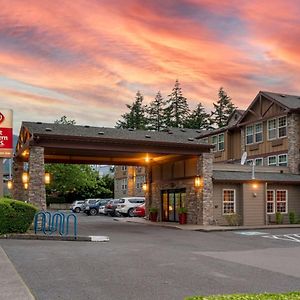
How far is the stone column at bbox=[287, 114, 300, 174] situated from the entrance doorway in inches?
342

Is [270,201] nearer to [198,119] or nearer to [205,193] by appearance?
[205,193]

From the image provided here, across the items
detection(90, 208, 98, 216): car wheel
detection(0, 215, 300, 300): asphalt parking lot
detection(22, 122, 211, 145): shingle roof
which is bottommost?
detection(90, 208, 98, 216): car wheel

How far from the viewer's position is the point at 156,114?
302 ft

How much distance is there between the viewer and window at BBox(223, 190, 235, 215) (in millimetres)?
29922

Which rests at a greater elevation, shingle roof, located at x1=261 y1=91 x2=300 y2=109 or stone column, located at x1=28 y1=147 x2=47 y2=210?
shingle roof, located at x1=261 y1=91 x2=300 y2=109

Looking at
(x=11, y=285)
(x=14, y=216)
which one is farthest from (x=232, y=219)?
(x=11, y=285)

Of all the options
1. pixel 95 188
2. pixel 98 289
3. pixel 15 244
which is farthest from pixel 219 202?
pixel 95 188

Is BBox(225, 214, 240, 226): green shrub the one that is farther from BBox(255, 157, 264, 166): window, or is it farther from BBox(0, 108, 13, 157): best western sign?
BBox(0, 108, 13, 157): best western sign

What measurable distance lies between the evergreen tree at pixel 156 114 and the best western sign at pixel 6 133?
224ft

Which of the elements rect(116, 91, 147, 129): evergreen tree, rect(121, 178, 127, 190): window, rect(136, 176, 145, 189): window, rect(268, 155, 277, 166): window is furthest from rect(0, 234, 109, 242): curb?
rect(116, 91, 147, 129): evergreen tree

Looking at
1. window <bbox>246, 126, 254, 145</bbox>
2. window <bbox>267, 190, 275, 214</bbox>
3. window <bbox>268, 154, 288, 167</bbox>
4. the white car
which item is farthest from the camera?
the white car

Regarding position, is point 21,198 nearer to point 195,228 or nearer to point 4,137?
point 4,137

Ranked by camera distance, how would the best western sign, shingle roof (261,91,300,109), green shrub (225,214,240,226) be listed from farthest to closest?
1. shingle roof (261,91,300,109)
2. green shrub (225,214,240,226)
3. the best western sign

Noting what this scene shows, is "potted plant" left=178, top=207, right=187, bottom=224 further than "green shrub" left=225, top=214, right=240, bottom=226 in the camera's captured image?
Yes
